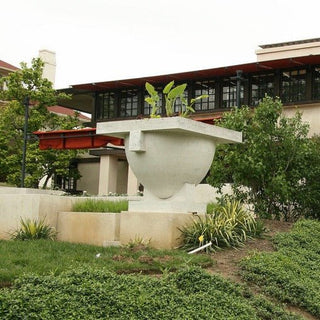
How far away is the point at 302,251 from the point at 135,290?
17.7 feet

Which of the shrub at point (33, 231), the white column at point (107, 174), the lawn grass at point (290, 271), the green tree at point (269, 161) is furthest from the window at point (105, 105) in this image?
the lawn grass at point (290, 271)

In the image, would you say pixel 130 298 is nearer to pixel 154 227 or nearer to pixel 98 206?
pixel 154 227

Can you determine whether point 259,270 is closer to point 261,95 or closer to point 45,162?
point 261,95

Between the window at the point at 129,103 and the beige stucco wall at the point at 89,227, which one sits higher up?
the window at the point at 129,103

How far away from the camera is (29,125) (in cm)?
3341

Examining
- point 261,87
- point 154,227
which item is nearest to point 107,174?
point 261,87

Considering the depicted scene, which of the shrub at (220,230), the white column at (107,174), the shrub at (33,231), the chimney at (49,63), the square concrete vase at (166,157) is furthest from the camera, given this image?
the chimney at (49,63)

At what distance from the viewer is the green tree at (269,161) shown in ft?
51.3

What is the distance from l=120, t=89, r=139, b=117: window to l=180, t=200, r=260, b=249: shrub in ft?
79.0

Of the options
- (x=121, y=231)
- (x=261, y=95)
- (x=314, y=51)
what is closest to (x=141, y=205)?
(x=121, y=231)

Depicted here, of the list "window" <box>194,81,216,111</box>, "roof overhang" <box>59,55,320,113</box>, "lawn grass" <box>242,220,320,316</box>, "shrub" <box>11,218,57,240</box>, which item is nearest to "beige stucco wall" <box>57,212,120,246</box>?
"shrub" <box>11,218,57,240</box>

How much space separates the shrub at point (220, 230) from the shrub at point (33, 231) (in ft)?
10.3

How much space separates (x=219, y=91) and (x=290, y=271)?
23.7 meters

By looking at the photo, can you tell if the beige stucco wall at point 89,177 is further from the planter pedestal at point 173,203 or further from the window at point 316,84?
the planter pedestal at point 173,203
